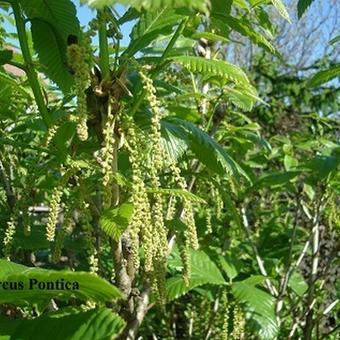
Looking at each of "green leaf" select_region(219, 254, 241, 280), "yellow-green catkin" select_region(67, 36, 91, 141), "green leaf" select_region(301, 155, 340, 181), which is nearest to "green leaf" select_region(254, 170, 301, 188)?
"green leaf" select_region(301, 155, 340, 181)

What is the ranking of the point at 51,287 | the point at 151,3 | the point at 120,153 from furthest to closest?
the point at 120,153, the point at 51,287, the point at 151,3

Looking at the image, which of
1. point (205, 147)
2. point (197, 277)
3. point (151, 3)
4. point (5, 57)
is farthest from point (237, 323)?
point (151, 3)

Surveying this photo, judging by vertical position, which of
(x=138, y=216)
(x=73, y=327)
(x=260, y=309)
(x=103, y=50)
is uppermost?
(x=103, y=50)

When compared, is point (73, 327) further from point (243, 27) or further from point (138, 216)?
point (243, 27)

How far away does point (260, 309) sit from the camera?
2676 mm

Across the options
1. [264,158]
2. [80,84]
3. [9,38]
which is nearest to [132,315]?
[80,84]

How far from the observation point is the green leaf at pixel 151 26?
176cm

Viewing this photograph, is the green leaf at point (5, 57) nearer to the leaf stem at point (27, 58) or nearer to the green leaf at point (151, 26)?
the leaf stem at point (27, 58)

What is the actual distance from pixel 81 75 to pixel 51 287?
17.0 inches

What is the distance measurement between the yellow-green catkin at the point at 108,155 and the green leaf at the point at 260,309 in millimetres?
1307

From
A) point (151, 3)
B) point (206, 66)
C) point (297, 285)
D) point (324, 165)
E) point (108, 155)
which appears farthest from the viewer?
point (297, 285)

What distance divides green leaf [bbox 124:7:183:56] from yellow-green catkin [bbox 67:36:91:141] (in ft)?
1.19

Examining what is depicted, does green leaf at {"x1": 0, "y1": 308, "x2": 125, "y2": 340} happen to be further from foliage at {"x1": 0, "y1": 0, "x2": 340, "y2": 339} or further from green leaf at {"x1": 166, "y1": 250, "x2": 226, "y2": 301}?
green leaf at {"x1": 166, "y1": 250, "x2": 226, "y2": 301}

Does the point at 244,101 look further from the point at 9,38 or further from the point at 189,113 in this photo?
the point at 9,38
